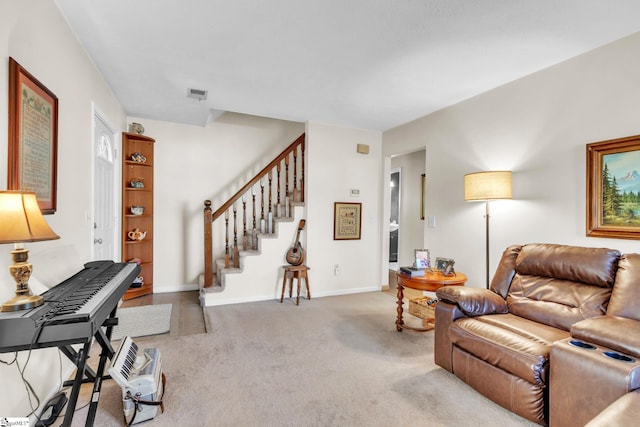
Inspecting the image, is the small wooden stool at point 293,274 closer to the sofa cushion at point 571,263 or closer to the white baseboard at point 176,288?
the white baseboard at point 176,288

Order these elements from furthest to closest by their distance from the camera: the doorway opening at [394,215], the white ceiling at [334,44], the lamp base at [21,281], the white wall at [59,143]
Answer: the doorway opening at [394,215]
the white ceiling at [334,44]
the white wall at [59,143]
the lamp base at [21,281]

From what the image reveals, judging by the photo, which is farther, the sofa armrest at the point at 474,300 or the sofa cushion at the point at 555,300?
the sofa armrest at the point at 474,300

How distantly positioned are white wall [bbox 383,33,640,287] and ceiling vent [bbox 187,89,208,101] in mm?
2794

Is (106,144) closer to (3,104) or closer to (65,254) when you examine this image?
(65,254)

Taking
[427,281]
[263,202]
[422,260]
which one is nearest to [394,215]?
[263,202]

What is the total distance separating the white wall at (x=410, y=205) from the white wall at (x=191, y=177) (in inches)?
106

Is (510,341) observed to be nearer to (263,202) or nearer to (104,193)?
(263,202)

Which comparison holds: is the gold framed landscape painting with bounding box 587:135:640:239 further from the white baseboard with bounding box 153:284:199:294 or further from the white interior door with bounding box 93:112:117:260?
the white baseboard with bounding box 153:284:199:294

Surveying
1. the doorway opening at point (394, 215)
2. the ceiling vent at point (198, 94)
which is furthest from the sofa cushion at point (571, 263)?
the doorway opening at point (394, 215)

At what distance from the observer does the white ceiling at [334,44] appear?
1.96 m

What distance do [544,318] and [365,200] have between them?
2.92 m

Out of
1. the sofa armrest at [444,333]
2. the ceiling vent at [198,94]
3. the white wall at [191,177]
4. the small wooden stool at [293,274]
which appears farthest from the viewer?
the white wall at [191,177]

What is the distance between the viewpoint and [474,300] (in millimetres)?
2314

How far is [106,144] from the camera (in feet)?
11.4
